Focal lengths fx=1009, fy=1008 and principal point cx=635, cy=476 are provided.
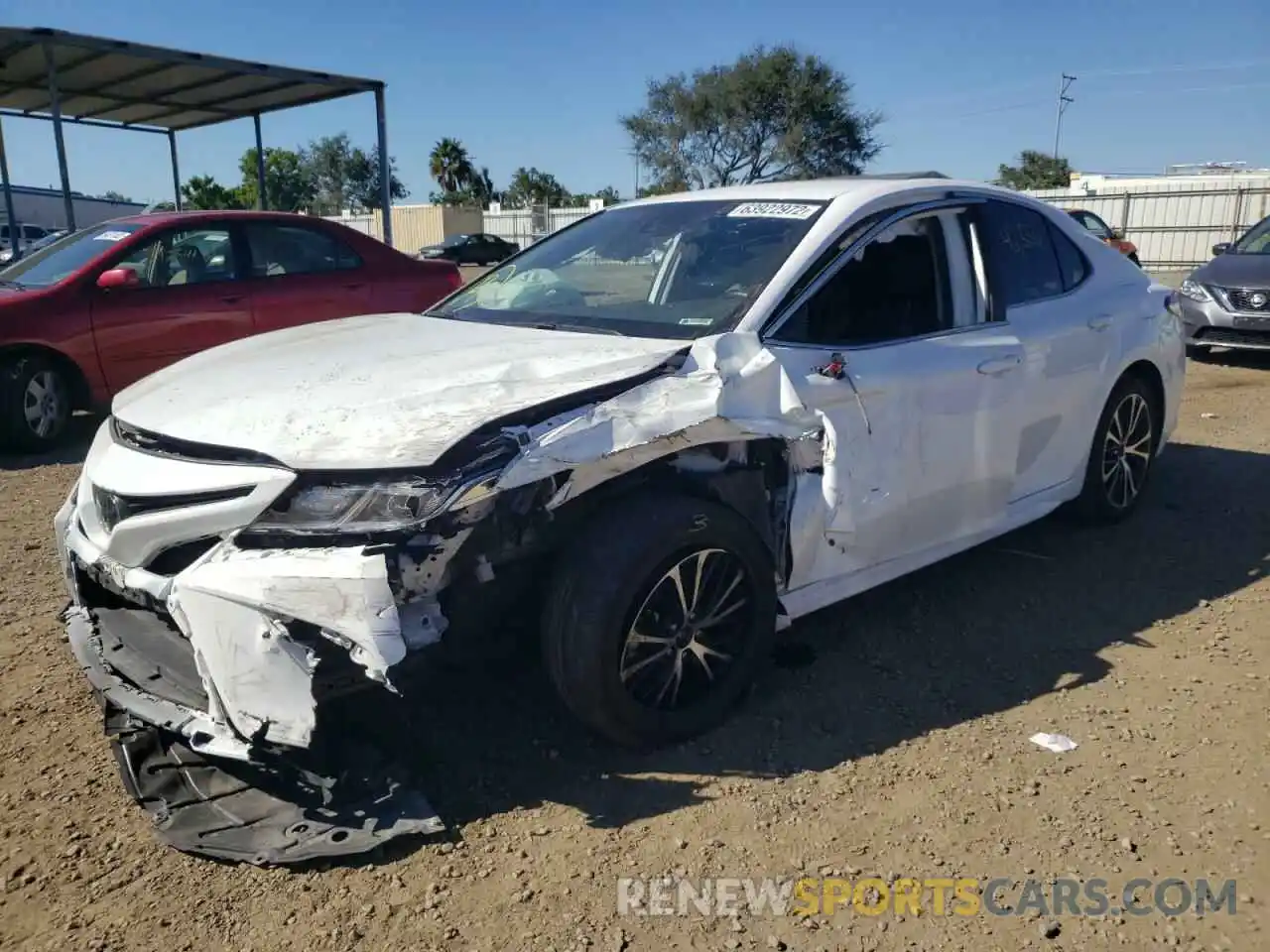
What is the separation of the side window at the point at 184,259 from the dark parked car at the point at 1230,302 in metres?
8.65

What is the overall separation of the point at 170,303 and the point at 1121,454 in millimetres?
6290

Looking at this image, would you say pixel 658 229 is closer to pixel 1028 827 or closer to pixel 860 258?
pixel 860 258

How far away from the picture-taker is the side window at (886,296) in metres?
3.39

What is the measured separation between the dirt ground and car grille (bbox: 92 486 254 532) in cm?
78

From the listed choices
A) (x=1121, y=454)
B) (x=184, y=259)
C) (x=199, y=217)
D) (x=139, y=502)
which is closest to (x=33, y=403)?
→ (x=184, y=259)

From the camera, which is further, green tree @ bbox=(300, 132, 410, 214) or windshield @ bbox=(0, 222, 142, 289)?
green tree @ bbox=(300, 132, 410, 214)

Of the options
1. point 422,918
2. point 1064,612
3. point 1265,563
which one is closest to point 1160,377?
point 1265,563

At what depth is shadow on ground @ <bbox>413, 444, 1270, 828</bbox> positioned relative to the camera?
2990 mm

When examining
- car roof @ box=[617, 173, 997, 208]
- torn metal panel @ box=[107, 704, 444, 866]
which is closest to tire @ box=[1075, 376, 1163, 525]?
car roof @ box=[617, 173, 997, 208]

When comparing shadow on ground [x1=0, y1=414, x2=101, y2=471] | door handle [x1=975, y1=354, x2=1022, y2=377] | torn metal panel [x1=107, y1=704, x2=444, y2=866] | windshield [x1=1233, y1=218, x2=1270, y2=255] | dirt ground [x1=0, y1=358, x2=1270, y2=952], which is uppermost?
windshield [x1=1233, y1=218, x2=1270, y2=255]

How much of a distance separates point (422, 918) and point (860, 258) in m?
2.53

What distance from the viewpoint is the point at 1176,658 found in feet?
12.3

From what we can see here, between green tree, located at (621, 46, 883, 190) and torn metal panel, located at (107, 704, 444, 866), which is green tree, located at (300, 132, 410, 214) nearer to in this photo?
green tree, located at (621, 46, 883, 190)
